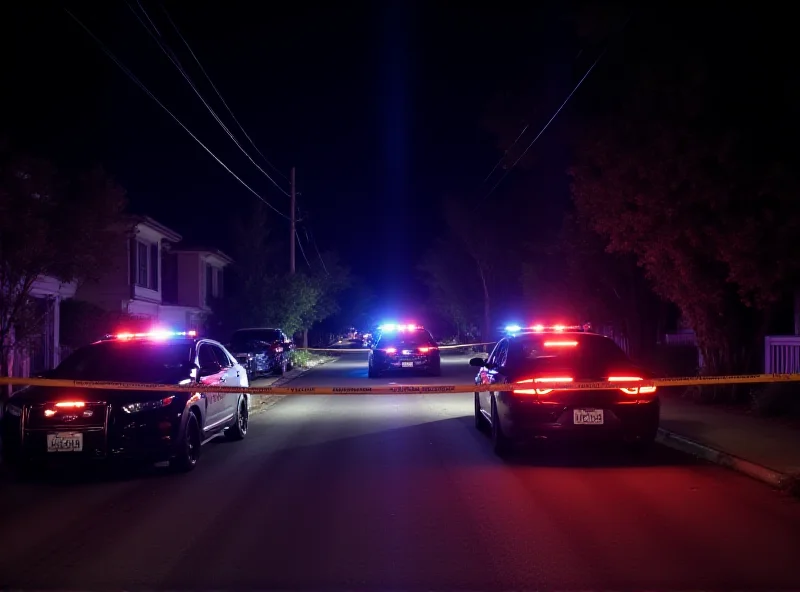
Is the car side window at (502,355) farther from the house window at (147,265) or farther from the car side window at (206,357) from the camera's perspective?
the house window at (147,265)

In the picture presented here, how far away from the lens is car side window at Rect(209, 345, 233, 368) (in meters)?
12.9

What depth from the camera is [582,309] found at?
26469 mm

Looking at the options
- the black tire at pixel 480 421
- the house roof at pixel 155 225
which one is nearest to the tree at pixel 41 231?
the black tire at pixel 480 421

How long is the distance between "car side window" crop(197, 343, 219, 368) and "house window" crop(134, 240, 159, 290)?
22245mm

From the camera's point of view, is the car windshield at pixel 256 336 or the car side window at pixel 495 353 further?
the car windshield at pixel 256 336

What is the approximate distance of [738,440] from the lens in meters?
12.0

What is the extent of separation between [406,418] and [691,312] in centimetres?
644

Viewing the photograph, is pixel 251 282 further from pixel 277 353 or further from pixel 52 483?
pixel 52 483

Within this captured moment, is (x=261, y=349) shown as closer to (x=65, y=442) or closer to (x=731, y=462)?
(x=65, y=442)

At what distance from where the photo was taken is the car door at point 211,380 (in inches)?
449

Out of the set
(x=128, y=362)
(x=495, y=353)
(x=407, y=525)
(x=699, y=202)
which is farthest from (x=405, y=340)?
(x=407, y=525)

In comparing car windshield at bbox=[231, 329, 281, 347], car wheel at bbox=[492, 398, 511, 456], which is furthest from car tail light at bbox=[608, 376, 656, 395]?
car windshield at bbox=[231, 329, 281, 347]

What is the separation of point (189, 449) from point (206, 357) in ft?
6.60

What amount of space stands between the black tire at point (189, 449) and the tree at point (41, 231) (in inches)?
193
